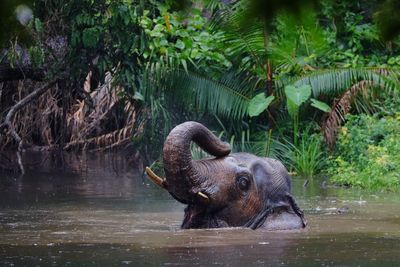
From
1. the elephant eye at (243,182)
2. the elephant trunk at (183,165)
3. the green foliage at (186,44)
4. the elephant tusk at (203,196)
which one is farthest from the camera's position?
the green foliage at (186,44)

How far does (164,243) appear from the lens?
9320 mm

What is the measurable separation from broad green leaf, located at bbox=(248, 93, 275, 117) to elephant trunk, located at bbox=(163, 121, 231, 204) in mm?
7979

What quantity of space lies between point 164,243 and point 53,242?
3.21 feet

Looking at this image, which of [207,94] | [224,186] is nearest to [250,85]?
[207,94]

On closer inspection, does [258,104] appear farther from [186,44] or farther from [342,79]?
[186,44]

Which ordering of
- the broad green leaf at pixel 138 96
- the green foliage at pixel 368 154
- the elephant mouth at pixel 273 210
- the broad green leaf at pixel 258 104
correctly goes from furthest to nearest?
the broad green leaf at pixel 258 104, the broad green leaf at pixel 138 96, the green foliage at pixel 368 154, the elephant mouth at pixel 273 210

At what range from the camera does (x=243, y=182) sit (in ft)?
33.6

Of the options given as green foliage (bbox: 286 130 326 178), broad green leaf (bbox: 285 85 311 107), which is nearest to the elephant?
green foliage (bbox: 286 130 326 178)

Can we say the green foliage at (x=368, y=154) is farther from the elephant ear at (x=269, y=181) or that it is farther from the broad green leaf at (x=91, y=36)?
the elephant ear at (x=269, y=181)

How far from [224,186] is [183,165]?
54 centimetres

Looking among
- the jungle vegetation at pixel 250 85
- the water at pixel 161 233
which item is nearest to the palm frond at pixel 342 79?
the jungle vegetation at pixel 250 85

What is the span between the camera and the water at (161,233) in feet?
27.6

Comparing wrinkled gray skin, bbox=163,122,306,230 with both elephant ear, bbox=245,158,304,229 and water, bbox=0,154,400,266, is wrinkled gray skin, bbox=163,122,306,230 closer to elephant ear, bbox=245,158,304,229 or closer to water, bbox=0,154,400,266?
elephant ear, bbox=245,158,304,229

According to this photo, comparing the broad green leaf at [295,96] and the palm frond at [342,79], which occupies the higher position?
the palm frond at [342,79]
